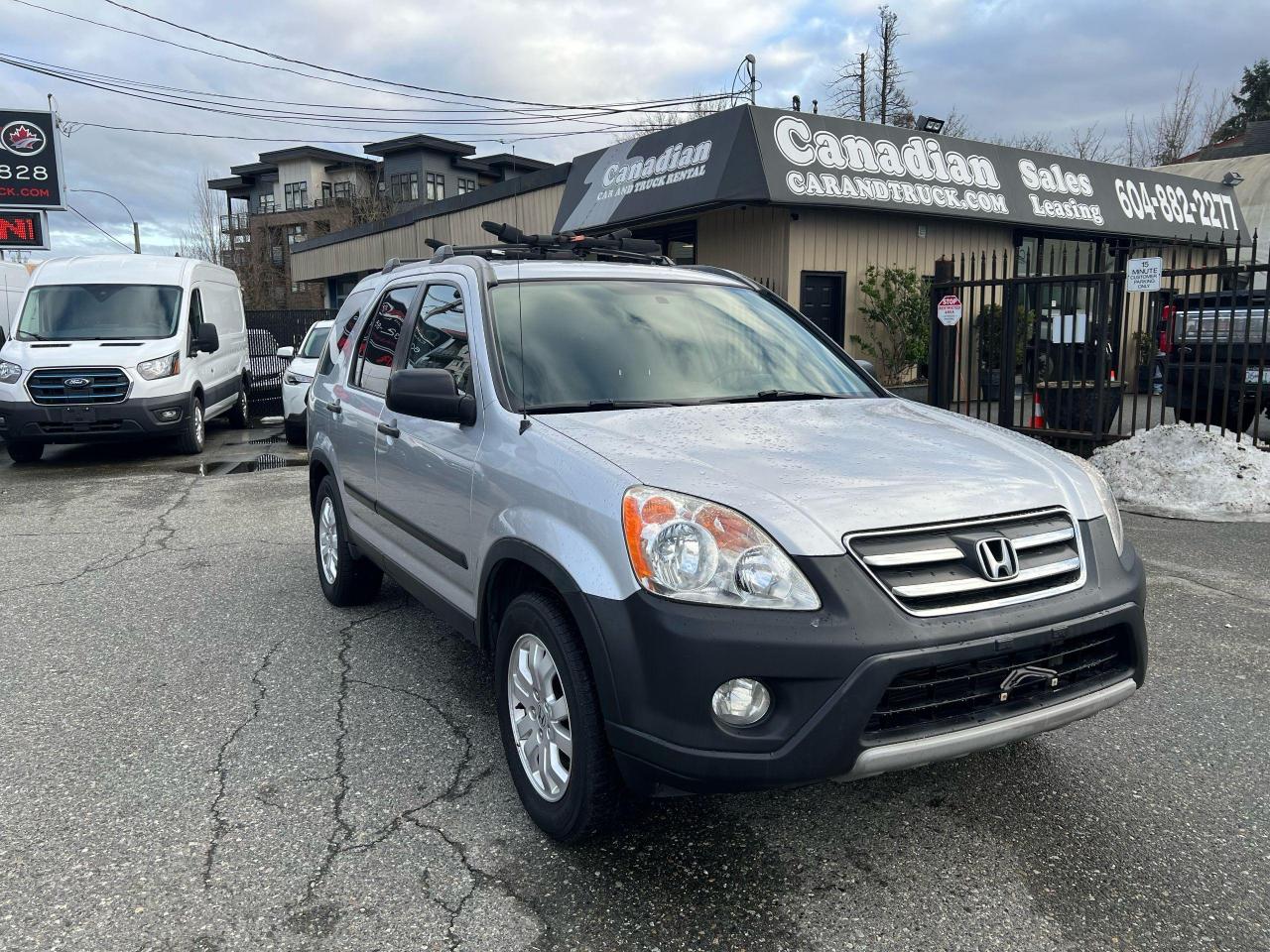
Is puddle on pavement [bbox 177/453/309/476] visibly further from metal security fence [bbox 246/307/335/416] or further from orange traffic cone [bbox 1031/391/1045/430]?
orange traffic cone [bbox 1031/391/1045/430]

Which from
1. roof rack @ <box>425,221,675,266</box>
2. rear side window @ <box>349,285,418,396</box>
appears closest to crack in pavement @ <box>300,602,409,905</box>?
rear side window @ <box>349,285,418,396</box>

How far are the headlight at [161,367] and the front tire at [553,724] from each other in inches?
389

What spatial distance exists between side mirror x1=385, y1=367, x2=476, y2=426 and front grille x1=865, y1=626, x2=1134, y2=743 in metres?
1.74

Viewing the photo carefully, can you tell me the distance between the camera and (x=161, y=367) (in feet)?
37.6

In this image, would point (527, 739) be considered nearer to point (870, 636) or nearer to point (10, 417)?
point (870, 636)

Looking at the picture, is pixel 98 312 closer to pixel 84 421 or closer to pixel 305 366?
pixel 84 421

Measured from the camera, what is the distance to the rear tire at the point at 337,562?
5.18 meters

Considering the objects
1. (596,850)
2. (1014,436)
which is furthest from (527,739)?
(1014,436)

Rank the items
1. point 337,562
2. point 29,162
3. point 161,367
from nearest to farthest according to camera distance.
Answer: point 337,562, point 161,367, point 29,162

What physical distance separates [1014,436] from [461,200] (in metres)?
21.7

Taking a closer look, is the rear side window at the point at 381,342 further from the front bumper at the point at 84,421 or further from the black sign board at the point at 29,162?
the black sign board at the point at 29,162

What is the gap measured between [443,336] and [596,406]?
0.98 m

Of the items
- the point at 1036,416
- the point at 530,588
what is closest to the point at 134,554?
the point at 530,588

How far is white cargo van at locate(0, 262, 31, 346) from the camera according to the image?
14.9 meters
